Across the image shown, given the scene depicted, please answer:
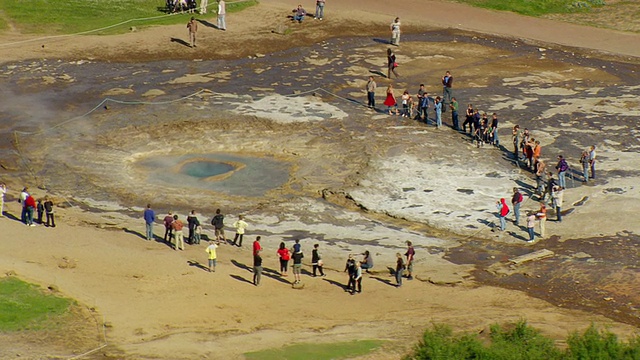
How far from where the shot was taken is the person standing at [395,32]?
6057 cm

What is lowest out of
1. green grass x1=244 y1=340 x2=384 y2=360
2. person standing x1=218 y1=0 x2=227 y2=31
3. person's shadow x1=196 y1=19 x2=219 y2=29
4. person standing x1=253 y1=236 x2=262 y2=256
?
green grass x1=244 y1=340 x2=384 y2=360

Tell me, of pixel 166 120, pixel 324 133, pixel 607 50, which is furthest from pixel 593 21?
pixel 166 120

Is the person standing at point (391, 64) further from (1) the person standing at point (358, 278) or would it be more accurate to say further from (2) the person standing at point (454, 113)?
(1) the person standing at point (358, 278)

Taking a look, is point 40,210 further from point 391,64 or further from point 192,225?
point 391,64

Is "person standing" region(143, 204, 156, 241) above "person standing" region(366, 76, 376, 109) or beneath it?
beneath

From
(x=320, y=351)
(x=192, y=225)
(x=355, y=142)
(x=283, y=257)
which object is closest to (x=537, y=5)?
(x=355, y=142)

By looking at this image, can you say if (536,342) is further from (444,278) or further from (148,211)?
(148,211)

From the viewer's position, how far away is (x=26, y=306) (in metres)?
30.9

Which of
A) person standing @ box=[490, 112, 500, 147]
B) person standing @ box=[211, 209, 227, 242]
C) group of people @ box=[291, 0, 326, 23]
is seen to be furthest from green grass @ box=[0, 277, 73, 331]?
group of people @ box=[291, 0, 326, 23]

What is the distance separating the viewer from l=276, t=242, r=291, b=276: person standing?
35594 millimetres

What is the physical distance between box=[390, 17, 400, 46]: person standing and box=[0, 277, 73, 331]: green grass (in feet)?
109

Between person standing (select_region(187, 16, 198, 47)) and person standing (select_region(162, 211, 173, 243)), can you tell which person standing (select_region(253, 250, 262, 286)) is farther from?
person standing (select_region(187, 16, 198, 47))

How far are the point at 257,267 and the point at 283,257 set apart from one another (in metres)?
1.28

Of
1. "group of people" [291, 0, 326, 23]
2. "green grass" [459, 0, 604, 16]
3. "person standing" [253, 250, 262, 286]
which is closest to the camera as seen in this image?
"person standing" [253, 250, 262, 286]
